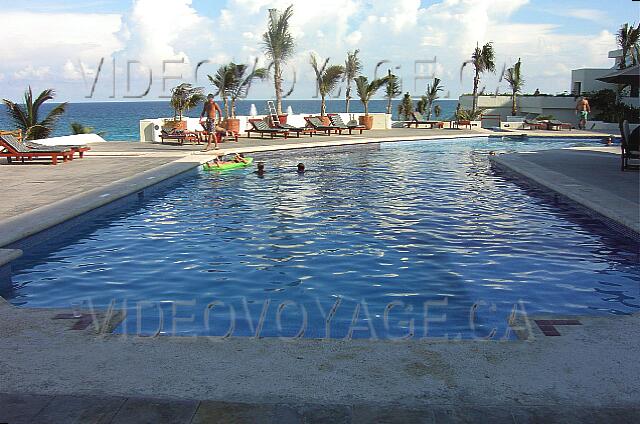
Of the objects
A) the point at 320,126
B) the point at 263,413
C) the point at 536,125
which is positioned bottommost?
the point at 263,413

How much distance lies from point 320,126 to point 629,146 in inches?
641

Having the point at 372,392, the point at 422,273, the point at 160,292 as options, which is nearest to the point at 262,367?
the point at 372,392

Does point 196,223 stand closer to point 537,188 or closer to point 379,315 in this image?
point 379,315

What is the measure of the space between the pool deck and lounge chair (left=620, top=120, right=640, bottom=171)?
1119 centimetres

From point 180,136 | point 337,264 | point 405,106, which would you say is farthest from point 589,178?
point 405,106

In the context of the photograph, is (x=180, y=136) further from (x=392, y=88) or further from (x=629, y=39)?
(x=629, y=39)

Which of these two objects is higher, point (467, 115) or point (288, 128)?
point (467, 115)

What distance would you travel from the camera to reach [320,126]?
29.6m

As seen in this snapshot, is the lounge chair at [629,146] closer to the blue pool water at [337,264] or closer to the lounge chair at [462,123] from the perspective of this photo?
the blue pool water at [337,264]

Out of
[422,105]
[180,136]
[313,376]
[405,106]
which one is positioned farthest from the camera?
[422,105]

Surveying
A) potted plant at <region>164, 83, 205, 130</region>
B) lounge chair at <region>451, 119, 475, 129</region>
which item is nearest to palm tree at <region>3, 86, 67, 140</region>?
potted plant at <region>164, 83, 205, 130</region>

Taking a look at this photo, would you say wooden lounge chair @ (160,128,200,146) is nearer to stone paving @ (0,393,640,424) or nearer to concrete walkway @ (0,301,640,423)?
concrete walkway @ (0,301,640,423)

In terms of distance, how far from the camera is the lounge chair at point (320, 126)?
29.3m

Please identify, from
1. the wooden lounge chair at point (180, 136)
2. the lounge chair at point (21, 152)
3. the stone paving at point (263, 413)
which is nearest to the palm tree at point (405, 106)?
the wooden lounge chair at point (180, 136)
